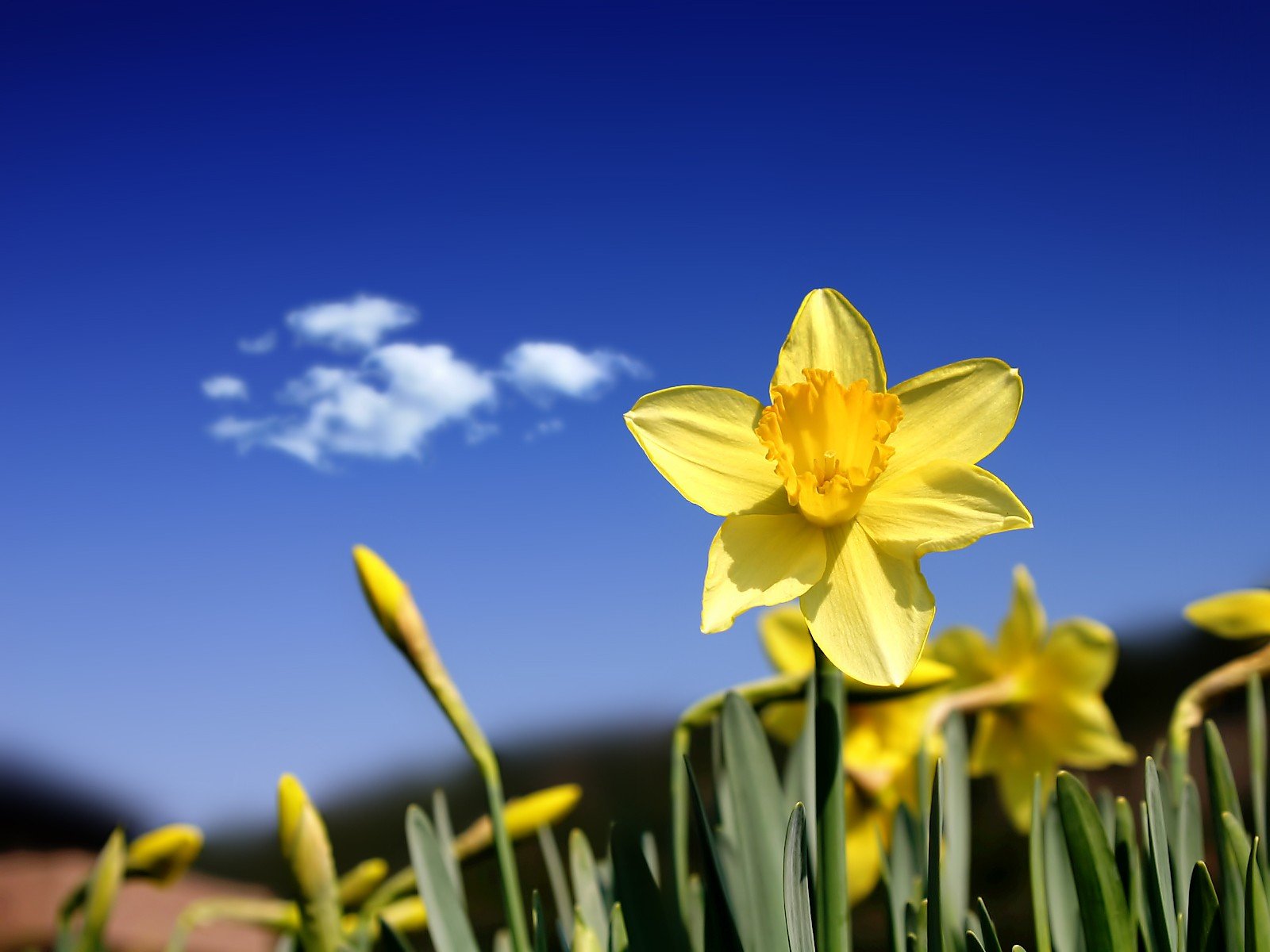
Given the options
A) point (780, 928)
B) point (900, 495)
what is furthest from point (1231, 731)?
point (900, 495)

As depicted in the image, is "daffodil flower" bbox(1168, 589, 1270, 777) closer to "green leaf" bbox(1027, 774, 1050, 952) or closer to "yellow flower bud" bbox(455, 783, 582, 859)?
"green leaf" bbox(1027, 774, 1050, 952)

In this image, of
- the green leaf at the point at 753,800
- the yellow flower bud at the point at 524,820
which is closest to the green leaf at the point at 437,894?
the yellow flower bud at the point at 524,820

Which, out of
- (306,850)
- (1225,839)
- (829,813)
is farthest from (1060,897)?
(306,850)

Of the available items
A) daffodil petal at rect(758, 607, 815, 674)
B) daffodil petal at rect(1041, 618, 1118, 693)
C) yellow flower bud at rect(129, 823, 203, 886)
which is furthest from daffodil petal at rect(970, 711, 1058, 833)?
yellow flower bud at rect(129, 823, 203, 886)

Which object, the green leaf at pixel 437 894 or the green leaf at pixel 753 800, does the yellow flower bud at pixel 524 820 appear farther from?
the green leaf at pixel 753 800

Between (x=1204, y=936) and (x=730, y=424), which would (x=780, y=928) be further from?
(x=730, y=424)

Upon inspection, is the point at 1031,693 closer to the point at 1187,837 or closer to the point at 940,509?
the point at 1187,837
